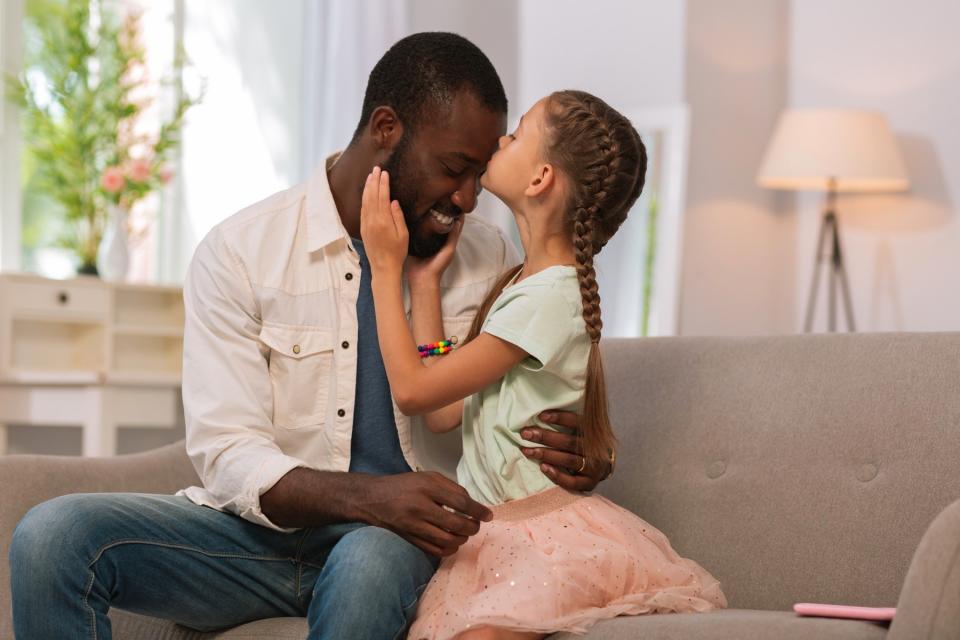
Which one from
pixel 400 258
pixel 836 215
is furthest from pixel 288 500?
pixel 836 215

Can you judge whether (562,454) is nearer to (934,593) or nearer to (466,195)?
(466,195)

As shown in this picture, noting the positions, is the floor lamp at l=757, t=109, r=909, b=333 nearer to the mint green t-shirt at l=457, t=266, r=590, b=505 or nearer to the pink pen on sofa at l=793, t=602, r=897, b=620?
the mint green t-shirt at l=457, t=266, r=590, b=505

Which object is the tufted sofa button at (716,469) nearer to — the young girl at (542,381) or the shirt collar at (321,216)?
the young girl at (542,381)

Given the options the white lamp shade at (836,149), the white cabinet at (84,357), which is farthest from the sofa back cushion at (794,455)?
the white lamp shade at (836,149)

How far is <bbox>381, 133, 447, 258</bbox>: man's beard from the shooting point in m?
1.95

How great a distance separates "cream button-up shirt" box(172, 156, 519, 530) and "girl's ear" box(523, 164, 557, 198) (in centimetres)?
28

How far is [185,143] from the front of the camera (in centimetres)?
443

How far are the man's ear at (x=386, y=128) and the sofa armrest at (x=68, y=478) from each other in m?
0.68

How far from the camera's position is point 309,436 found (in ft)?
6.31

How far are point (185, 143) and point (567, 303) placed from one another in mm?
2941

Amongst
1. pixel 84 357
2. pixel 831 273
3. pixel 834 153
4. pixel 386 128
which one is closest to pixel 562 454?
pixel 386 128

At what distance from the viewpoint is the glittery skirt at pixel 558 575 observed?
158 cm

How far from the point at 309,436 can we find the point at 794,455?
0.76 meters

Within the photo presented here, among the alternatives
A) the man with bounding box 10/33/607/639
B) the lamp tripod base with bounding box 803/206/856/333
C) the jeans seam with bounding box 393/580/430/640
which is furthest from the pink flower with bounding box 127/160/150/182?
the lamp tripod base with bounding box 803/206/856/333
